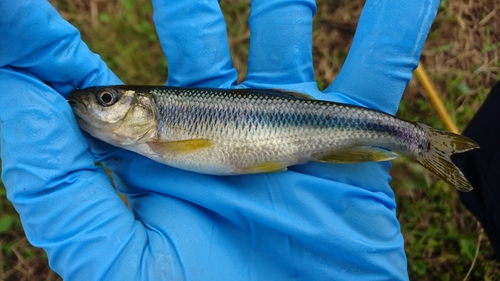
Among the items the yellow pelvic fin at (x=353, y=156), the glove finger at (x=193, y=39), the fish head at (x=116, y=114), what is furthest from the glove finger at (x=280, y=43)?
the fish head at (x=116, y=114)

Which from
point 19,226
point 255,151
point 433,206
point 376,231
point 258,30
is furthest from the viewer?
point 433,206

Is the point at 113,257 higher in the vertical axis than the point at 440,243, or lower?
higher

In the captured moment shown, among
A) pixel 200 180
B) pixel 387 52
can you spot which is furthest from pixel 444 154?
pixel 200 180

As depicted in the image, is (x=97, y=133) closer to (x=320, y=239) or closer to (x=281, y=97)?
(x=281, y=97)

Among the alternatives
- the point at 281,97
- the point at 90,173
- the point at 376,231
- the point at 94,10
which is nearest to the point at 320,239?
the point at 376,231

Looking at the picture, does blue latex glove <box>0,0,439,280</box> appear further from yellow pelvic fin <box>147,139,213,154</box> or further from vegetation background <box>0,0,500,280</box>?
vegetation background <box>0,0,500,280</box>

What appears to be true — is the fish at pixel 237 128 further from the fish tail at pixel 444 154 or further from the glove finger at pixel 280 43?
the glove finger at pixel 280 43

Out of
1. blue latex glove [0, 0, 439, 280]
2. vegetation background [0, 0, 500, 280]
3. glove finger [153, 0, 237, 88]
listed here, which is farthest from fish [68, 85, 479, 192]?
vegetation background [0, 0, 500, 280]
